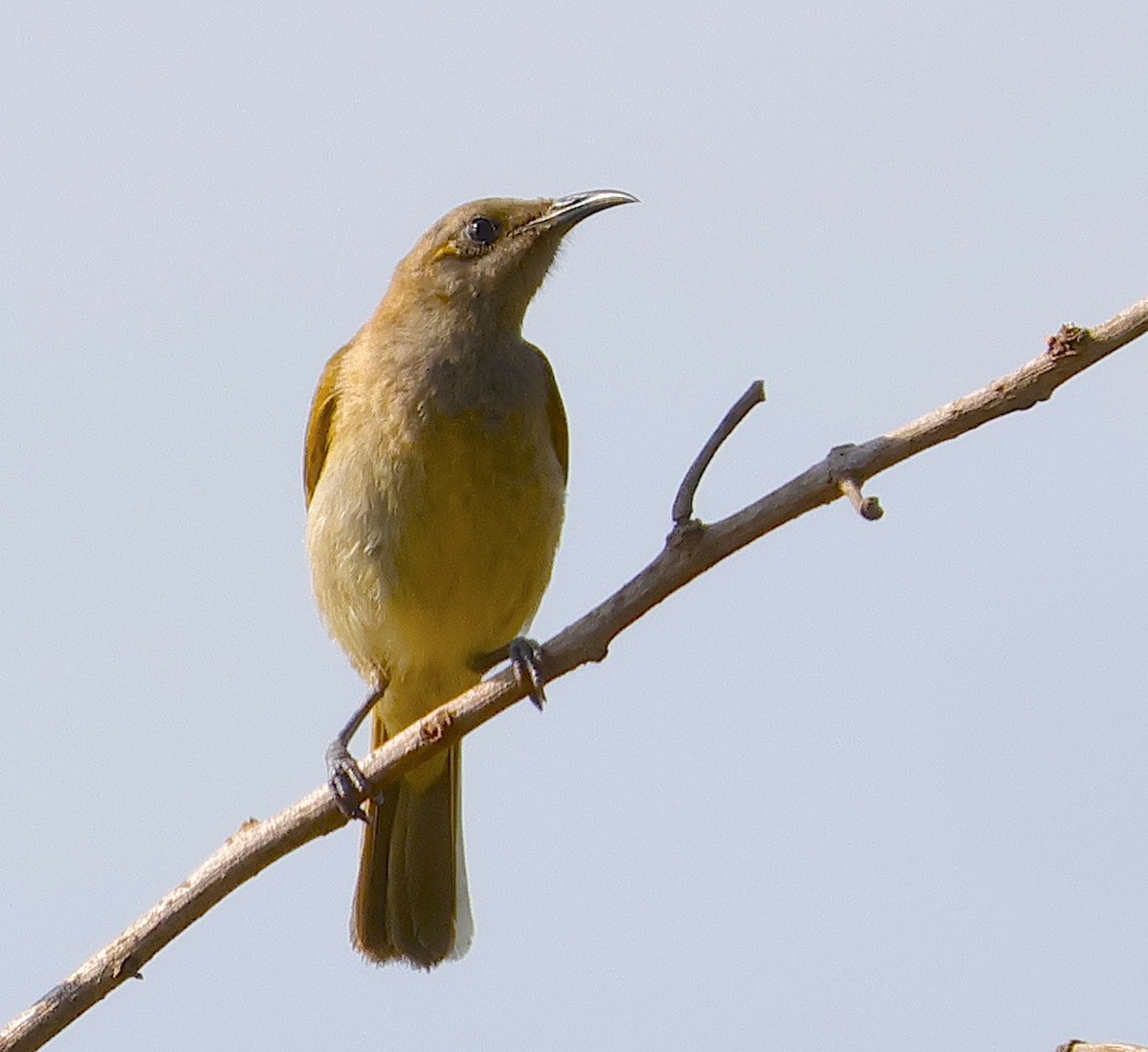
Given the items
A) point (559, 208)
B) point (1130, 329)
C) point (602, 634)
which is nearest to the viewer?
point (1130, 329)

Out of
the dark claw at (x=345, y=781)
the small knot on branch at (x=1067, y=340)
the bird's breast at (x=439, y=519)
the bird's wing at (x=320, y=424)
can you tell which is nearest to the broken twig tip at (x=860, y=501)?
the small knot on branch at (x=1067, y=340)

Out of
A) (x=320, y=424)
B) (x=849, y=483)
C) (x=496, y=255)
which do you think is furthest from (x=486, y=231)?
(x=849, y=483)

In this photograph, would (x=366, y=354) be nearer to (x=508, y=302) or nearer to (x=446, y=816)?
(x=508, y=302)

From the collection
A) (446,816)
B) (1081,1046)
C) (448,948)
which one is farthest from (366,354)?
A: (1081,1046)

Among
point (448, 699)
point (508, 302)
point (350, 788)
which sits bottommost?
point (350, 788)

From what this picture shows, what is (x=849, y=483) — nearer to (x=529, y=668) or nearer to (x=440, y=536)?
(x=529, y=668)

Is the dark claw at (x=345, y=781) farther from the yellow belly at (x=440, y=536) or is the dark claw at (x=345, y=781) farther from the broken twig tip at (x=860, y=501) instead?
the broken twig tip at (x=860, y=501)
